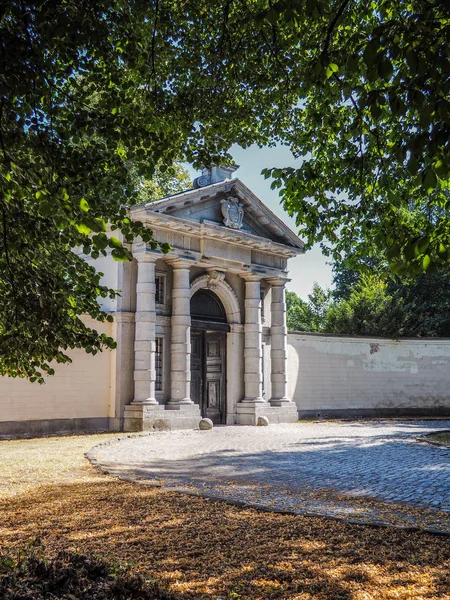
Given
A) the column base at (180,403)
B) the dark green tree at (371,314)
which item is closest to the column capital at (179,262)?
the column base at (180,403)

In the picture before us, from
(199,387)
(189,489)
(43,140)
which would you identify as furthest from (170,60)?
(199,387)

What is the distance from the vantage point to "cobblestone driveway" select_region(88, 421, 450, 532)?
6680 mm

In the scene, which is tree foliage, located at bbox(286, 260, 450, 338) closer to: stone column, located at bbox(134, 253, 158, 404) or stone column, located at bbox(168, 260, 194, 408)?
stone column, located at bbox(168, 260, 194, 408)

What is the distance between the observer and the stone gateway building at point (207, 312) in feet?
58.7

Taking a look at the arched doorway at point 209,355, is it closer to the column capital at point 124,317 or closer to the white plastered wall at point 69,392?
the column capital at point 124,317

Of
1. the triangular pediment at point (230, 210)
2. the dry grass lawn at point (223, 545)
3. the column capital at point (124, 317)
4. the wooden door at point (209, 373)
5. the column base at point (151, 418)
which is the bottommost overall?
the dry grass lawn at point (223, 545)

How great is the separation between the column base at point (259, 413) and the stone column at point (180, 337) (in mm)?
2626

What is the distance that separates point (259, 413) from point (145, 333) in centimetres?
532

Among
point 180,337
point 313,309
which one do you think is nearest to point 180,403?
point 180,337

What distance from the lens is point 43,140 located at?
4.35m

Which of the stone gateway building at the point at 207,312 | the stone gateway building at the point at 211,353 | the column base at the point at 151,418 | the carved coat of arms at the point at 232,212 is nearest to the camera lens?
the column base at the point at 151,418

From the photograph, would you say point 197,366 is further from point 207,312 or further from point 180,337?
point 180,337

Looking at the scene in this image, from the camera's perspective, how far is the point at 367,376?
2598cm

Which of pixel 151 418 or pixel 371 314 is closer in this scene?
pixel 151 418
